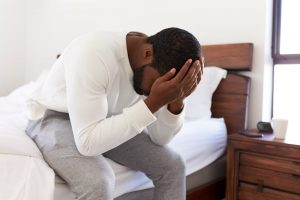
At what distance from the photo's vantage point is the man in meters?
0.98

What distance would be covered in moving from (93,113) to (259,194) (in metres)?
1.02

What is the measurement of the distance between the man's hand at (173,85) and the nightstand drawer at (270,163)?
0.75m

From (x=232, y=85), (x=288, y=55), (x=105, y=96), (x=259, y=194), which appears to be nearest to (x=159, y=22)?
(x=232, y=85)

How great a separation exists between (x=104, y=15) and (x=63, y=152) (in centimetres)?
201

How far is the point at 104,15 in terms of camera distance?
9.39ft

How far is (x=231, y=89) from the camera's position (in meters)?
2.00

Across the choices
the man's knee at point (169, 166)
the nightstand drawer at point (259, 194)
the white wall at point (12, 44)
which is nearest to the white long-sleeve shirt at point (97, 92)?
the man's knee at point (169, 166)

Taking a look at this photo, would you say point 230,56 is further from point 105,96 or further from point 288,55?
point 105,96

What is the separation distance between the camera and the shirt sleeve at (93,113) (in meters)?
0.99

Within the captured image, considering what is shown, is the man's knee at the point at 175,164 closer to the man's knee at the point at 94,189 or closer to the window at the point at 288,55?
the man's knee at the point at 94,189

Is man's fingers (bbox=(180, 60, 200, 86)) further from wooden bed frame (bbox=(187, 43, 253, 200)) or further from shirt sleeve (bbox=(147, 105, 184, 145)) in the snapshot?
wooden bed frame (bbox=(187, 43, 253, 200))

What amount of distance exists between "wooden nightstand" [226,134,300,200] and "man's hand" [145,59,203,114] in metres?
0.72

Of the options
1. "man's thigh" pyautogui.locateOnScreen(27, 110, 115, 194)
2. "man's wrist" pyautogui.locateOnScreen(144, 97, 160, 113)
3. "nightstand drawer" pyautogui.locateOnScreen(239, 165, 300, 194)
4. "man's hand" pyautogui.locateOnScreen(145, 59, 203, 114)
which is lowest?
"nightstand drawer" pyautogui.locateOnScreen(239, 165, 300, 194)

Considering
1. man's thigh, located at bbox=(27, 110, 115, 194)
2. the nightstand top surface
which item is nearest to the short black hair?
man's thigh, located at bbox=(27, 110, 115, 194)
